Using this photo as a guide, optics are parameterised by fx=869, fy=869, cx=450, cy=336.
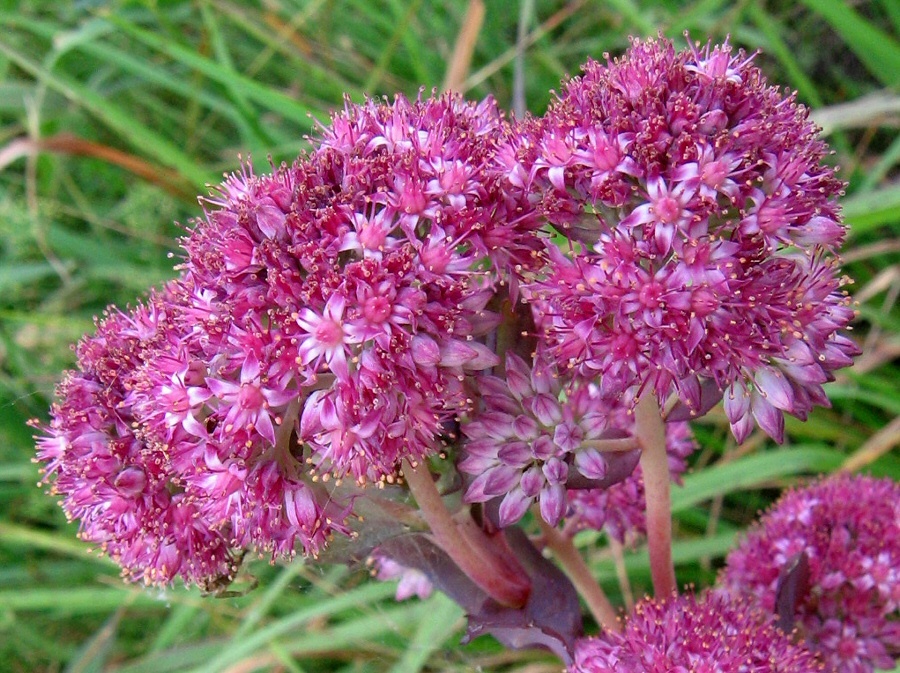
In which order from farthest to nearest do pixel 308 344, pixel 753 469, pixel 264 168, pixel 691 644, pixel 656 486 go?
pixel 264 168
pixel 753 469
pixel 656 486
pixel 691 644
pixel 308 344

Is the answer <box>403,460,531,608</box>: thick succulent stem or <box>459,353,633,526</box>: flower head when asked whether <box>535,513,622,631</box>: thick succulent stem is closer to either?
<box>403,460,531,608</box>: thick succulent stem

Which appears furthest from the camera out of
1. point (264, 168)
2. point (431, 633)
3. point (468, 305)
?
point (264, 168)

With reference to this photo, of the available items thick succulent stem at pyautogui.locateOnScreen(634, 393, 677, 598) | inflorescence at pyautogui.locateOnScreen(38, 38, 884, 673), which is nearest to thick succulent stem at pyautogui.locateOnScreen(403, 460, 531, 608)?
inflorescence at pyautogui.locateOnScreen(38, 38, 884, 673)


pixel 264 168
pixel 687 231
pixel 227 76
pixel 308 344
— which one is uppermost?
pixel 227 76

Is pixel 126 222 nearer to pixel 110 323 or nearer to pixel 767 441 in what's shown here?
pixel 110 323

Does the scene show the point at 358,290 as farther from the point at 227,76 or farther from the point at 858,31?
the point at 858,31

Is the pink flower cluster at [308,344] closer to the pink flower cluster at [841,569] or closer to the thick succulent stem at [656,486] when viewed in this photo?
the thick succulent stem at [656,486]

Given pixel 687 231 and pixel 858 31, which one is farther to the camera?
pixel 858 31

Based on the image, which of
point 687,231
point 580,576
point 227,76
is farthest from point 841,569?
point 227,76
